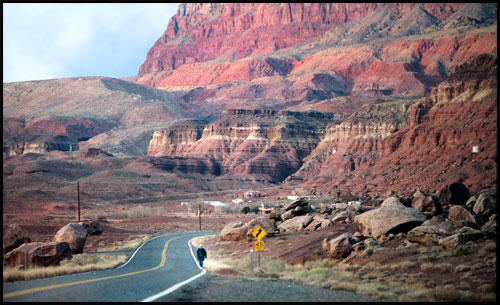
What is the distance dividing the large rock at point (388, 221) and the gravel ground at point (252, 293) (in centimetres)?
1200

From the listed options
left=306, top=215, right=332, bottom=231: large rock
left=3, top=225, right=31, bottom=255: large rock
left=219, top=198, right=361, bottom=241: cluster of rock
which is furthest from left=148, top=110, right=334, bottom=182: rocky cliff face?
left=3, top=225, right=31, bottom=255: large rock

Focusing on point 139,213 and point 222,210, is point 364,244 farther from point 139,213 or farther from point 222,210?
point 222,210

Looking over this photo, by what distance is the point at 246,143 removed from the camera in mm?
174125

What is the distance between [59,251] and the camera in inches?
1065

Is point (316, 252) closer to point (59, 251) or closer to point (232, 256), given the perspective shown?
point (232, 256)

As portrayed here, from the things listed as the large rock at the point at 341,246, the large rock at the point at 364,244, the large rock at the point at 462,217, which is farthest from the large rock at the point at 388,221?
the large rock at the point at 462,217

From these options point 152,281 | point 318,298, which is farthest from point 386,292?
point 152,281

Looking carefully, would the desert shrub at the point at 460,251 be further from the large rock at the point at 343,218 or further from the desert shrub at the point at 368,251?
the large rock at the point at 343,218

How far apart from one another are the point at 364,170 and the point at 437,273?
92.1 metres

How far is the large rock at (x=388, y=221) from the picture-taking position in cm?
2933

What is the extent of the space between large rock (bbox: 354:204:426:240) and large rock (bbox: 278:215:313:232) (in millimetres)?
10246

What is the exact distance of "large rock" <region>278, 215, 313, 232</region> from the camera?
41191mm

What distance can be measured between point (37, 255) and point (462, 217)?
20986 mm

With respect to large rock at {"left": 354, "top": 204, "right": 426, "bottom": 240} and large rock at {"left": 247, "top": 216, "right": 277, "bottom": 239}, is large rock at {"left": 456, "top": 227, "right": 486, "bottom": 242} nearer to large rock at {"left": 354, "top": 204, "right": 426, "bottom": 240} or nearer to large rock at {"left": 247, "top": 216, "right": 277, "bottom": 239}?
large rock at {"left": 354, "top": 204, "right": 426, "bottom": 240}
